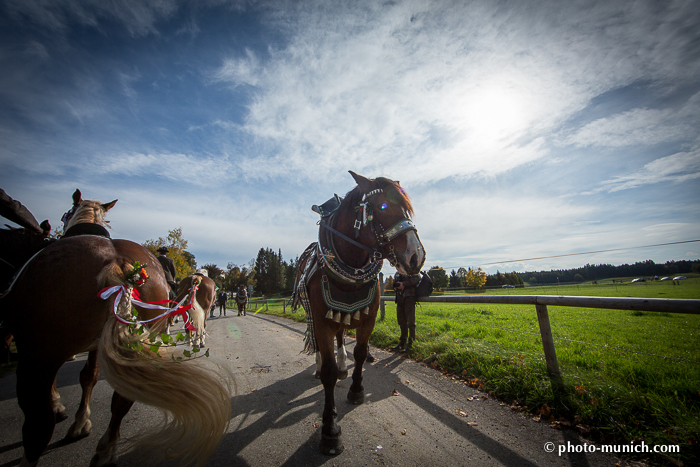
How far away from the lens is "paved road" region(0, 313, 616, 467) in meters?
2.15

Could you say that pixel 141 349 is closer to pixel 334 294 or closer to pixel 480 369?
pixel 334 294

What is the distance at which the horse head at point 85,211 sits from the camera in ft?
8.32

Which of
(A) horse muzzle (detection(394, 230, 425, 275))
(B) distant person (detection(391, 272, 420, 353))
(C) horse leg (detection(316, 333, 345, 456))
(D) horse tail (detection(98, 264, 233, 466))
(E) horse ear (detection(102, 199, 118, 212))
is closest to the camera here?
(D) horse tail (detection(98, 264, 233, 466))

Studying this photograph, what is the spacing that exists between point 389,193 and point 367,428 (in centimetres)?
242

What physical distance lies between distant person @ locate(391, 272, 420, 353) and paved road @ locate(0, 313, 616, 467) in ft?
3.93

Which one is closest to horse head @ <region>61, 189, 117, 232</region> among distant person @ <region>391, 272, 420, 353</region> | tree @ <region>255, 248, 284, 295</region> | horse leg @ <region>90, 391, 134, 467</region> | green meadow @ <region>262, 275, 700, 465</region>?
horse leg @ <region>90, 391, 134, 467</region>

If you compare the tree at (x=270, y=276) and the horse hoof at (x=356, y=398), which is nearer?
the horse hoof at (x=356, y=398)

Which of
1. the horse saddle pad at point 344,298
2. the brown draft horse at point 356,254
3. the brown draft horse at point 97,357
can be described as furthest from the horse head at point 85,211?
the horse saddle pad at point 344,298

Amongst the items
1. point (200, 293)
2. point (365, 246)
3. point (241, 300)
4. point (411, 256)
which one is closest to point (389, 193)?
point (365, 246)

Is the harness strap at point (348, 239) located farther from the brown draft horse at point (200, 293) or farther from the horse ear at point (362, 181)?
the brown draft horse at point (200, 293)

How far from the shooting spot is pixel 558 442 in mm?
2271

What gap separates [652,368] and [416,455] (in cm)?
307

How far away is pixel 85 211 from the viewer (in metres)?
2.61

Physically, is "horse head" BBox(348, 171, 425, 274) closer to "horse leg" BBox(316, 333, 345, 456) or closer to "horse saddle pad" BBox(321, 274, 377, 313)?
"horse saddle pad" BBox(321, 274, 377, 313)
